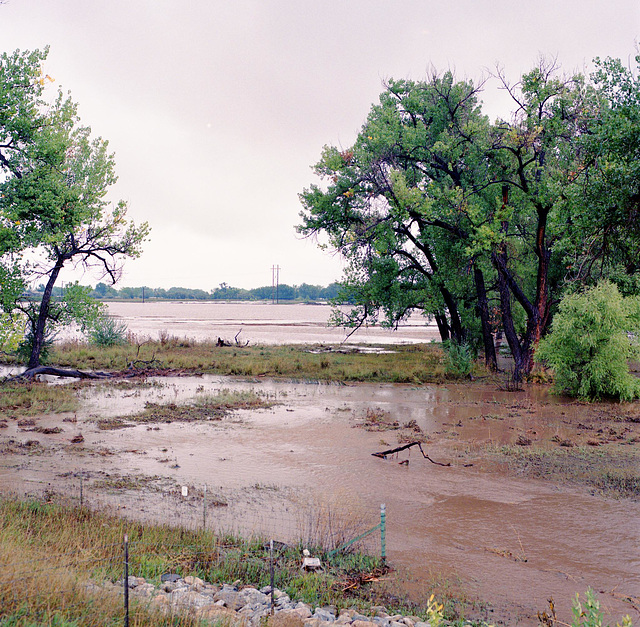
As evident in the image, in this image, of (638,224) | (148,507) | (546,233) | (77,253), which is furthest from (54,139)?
(546,233)

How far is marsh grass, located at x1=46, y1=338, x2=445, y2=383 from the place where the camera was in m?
26.0

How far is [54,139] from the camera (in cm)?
1920

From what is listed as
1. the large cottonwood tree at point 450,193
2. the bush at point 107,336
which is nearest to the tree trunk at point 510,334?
the large cottonwood tree at point 450,193

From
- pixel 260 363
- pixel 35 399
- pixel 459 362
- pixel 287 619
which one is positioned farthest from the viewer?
pixel 260 363

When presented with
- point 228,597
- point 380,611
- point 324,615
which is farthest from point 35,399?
point 380,611

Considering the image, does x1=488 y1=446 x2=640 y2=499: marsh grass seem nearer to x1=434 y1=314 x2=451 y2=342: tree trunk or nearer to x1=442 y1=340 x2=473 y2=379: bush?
x1=442 y1=340 x2=473 y2=379: bush

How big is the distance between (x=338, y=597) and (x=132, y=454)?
25.7 feet

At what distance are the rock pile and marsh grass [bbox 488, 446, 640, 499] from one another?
6.59 m

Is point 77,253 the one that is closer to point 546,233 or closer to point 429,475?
point 429,475

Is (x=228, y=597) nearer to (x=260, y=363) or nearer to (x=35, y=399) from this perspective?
(x=35, y=399)

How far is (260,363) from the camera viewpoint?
28984mm

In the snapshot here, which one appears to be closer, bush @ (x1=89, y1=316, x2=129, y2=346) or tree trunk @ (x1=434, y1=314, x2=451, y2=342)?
tree trunk @ (x1=434, y1=314, x2=451, y2=342)

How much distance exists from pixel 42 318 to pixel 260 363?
422 inches

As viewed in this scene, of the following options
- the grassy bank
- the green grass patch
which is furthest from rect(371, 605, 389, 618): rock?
the green grass patch
